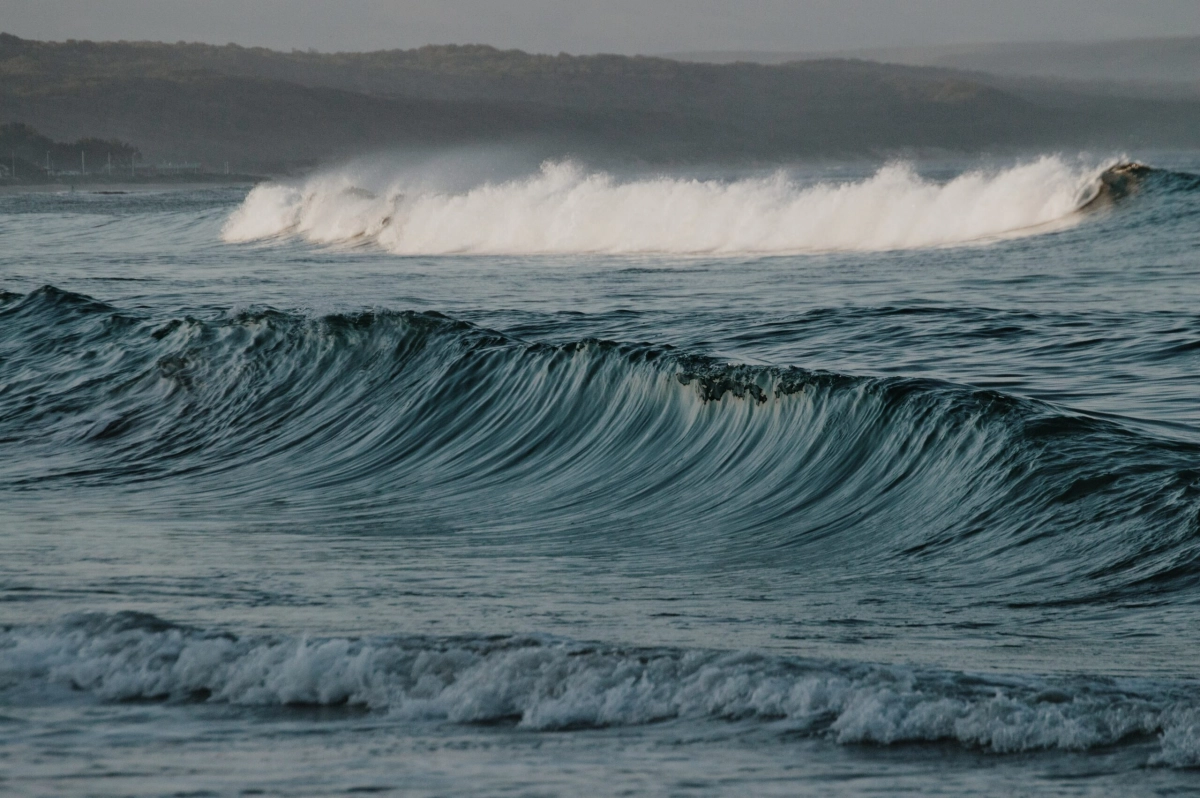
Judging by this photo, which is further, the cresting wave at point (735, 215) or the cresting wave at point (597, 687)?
the cresting wave at point (735, 215)

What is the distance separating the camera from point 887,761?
14.5ft

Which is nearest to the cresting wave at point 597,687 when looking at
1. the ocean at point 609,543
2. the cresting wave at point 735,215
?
the ocean at point 609,543

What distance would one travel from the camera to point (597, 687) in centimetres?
501

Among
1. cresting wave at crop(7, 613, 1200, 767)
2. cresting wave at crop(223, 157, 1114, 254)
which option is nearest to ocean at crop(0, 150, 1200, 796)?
cresting wave at crop(7, 613, 1200, 767)

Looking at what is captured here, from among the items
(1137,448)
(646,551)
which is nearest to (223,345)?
(646,551)

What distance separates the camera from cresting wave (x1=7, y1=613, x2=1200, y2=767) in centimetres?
457

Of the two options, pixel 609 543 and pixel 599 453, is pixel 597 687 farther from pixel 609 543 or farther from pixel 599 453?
pixel 599 453

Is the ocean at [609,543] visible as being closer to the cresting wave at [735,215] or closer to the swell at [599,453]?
the swell at [599,453]

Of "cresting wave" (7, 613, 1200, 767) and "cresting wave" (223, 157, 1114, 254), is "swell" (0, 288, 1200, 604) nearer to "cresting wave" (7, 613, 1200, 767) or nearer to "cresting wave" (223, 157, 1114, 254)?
Result: "cresting wave" (7, 613, 1200, 767)

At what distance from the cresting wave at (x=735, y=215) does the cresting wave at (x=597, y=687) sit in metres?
27.0

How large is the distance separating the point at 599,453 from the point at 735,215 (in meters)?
Result: 24.8

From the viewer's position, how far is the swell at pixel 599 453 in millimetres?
7691

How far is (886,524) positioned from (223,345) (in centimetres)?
959

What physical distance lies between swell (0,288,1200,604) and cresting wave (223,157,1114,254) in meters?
18.7
